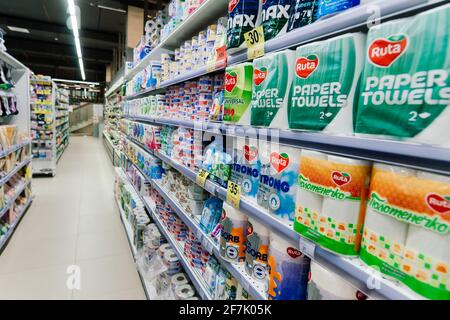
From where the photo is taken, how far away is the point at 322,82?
2.37 feet

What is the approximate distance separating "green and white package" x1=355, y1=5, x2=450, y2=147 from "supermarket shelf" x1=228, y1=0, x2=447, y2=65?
34 millimetres

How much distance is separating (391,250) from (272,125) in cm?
51

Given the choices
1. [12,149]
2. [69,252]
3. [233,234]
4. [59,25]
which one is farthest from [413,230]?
[59,25]

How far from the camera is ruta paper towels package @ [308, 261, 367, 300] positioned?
0.70m

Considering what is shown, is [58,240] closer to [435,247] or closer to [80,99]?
[435,247]

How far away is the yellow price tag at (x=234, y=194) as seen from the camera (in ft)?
3.65

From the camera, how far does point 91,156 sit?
9969mm

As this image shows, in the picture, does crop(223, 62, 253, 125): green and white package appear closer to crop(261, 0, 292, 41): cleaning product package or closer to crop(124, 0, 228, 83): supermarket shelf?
crop(261, 0, 292, 41): cleaning product package

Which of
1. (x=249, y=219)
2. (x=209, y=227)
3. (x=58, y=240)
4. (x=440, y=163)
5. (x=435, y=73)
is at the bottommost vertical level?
(x=58, y=240)

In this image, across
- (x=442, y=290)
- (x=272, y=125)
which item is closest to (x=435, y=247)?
(x=442, y=290)

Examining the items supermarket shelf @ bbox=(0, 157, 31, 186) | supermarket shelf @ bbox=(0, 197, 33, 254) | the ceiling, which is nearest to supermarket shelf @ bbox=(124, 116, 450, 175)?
supermarket shelf @ bbox=(0, 157, 31, 186)

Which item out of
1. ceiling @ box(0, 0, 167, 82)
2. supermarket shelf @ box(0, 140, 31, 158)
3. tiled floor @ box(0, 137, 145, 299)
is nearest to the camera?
tiled floor @ box(0, 137, 145, 299)

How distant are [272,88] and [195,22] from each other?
1267mm

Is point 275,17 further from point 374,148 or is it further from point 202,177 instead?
point 202,177
